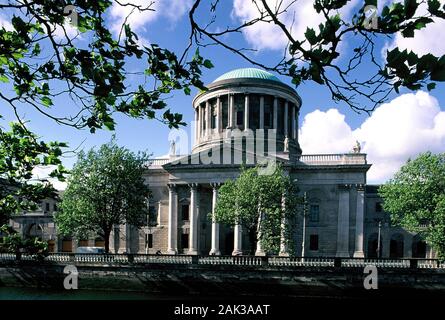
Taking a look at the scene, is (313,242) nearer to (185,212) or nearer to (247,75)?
(185,212)

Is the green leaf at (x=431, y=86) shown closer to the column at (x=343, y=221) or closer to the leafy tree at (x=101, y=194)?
the leafy tree at (x=101, y=194)

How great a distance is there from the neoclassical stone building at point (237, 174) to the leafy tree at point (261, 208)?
375 cm

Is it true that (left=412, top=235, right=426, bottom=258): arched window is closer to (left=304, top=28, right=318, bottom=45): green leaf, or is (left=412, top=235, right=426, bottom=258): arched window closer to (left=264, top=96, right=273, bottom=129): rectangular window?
(left=264, top=96, right=273, bottom=129): rectangular window

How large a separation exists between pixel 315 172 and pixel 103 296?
2613 centimetres

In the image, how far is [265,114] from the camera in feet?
170

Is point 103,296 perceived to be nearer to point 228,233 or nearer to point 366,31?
point 228,233

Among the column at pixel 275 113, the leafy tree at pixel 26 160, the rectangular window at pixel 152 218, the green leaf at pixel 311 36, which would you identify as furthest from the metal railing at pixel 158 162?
the green leaf at pixel 311 36

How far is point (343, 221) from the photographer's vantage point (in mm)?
40344

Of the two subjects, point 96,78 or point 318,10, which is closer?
point 318,10

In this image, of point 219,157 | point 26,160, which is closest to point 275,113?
point 219,157

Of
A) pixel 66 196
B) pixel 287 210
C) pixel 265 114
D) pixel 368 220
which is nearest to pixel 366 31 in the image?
pixel 287 210

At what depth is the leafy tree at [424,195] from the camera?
27984 mm

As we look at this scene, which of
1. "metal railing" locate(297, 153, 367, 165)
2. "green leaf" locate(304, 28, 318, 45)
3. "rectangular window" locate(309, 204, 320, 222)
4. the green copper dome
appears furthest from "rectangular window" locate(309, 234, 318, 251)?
"green leaf" locate(304, 28, 318, 45)
